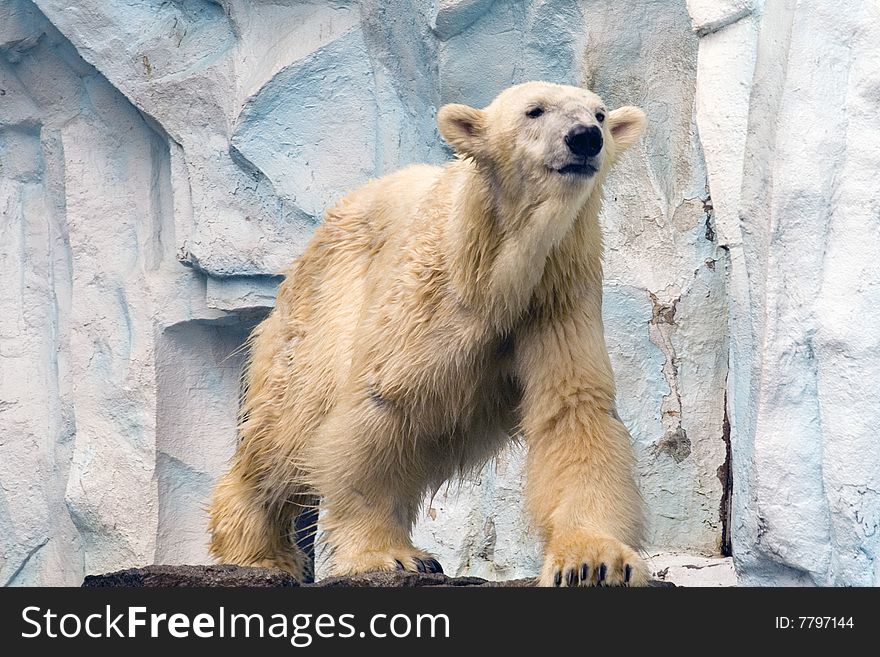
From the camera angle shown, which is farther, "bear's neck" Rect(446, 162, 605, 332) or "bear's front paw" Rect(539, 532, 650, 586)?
"bear's neck" Rect(446, 162, 605, 332)

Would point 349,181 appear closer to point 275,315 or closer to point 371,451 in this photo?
point 275,315

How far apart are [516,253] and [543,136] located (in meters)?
0.28

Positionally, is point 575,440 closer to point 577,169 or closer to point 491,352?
point 491,352

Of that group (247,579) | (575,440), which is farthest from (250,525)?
(575,440)

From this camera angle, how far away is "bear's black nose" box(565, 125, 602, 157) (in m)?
3.04

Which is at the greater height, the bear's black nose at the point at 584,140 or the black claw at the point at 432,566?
the bear's black nose at the point at 584,140

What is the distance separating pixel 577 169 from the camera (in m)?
3.06

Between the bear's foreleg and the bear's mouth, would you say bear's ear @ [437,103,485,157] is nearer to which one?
the bear's mouth

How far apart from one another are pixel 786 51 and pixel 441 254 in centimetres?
131

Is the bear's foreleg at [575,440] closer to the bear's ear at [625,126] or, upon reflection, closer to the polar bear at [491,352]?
the polar bear at [491,352]

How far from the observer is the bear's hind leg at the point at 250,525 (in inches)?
152

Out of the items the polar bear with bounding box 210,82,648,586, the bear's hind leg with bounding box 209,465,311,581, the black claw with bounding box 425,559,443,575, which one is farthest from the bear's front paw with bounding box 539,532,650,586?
the bear's hind leg with bounding box 209,465,311,581

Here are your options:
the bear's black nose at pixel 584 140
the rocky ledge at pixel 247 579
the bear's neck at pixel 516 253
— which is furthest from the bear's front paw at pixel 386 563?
the bear's black nose at pixel 584 140

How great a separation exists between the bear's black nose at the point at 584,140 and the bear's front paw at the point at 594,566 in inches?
34.8
